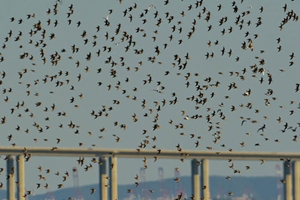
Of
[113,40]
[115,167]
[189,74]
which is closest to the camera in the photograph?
[113,40]

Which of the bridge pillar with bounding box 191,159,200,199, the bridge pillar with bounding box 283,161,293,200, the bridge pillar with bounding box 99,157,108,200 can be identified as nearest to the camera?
the bridge pillar with bounding box 99,157,108,200

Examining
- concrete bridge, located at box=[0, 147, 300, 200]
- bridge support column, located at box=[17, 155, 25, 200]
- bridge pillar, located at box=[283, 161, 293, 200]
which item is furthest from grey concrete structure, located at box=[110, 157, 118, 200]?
bridge pillar, located at box=[283, 161, 293, 200]

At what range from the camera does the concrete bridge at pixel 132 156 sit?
138550 millimetres

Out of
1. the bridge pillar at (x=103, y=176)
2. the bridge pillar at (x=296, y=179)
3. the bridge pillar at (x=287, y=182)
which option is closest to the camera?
the bridge pillar at (x=103, y=176)

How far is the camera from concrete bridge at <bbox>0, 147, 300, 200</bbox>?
13855 cm

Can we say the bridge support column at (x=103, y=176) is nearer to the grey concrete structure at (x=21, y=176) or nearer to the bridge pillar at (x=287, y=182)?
the grey concrete structure at (x=21, y=176)

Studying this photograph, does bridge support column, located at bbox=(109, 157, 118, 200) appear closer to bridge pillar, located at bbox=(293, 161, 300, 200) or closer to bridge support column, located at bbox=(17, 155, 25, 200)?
bridge support column, located at bbox=(17, 155, 25, 200)

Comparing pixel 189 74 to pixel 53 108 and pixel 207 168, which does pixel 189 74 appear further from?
pixel 207 168

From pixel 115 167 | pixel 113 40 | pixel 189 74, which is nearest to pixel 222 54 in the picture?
pixel 189 74

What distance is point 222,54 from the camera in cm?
7562

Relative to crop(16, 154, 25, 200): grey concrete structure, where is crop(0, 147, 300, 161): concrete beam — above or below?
above

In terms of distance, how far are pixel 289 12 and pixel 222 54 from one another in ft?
13.4

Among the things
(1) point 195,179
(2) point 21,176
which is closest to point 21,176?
(2) point 21,176

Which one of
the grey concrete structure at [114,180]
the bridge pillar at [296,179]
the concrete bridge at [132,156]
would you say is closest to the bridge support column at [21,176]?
the concrete bridge at [132,156]
